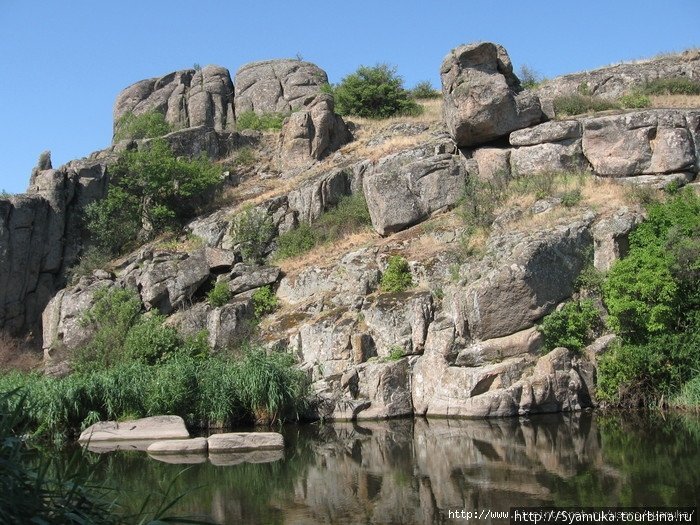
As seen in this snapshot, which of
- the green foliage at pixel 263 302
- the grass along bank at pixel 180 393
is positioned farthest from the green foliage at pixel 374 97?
the grass along bank at pixel 180 393

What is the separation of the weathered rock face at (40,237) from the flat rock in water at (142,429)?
15061 millimetres

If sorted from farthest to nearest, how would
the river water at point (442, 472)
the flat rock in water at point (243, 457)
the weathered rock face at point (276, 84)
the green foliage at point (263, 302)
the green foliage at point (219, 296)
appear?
1. the weathered rock face at point (276, 84)
2. the green foliage at point (219, 296)
3. the green foliage at point (263, 302)
4. the flat rock in water at point (243, 457)
5. the river water at point (442, 472)

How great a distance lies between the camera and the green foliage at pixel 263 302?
27.5m

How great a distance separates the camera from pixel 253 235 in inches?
1255

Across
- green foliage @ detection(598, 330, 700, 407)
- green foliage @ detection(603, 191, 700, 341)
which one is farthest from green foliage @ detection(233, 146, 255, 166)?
green foliage @ detection(598, 330, 700, 407)

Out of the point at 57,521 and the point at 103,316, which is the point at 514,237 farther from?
the point at 57,521

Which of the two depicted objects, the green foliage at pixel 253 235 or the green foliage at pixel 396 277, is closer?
the green foliage at pixel 396 277

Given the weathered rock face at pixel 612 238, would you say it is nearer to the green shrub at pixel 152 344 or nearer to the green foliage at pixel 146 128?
the green shrub at pixel 152 344

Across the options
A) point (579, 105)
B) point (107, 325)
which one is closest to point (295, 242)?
point (107, 325)

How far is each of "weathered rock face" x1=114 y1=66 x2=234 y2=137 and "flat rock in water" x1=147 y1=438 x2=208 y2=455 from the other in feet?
105

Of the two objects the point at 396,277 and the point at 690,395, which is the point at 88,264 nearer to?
the point at 396,277

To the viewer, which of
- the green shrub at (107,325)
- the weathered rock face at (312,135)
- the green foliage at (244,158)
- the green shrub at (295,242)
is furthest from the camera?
the green foliage at (244,158)

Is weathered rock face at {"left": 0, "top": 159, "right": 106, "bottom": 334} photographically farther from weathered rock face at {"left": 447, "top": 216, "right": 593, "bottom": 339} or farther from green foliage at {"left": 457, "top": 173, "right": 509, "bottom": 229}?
weathered rock face at {"left": 447, "top": 216, "right": 593, "bottom": 339}

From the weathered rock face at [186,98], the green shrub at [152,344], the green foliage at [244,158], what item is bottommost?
the green shrub at [152,344]
